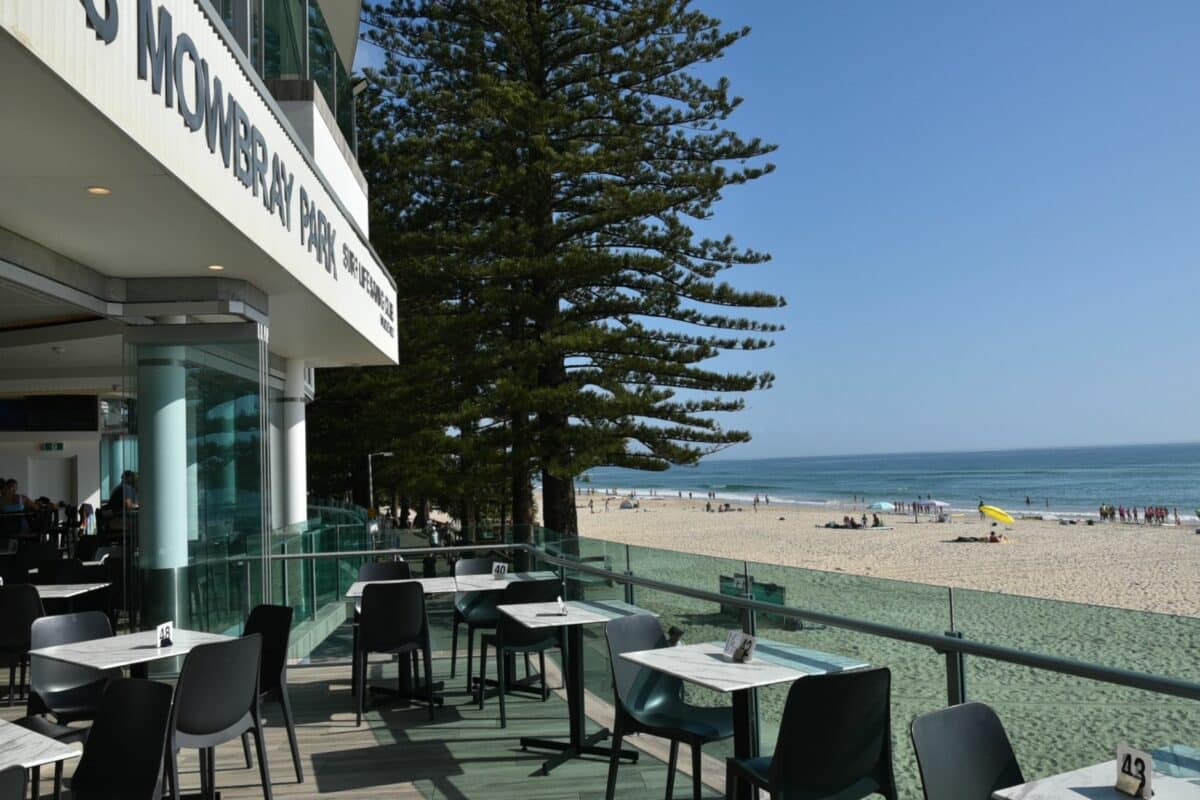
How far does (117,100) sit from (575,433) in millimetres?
13110

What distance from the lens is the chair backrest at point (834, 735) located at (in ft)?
10.1

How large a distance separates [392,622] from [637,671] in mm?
2068

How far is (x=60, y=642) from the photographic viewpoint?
15.1 feet

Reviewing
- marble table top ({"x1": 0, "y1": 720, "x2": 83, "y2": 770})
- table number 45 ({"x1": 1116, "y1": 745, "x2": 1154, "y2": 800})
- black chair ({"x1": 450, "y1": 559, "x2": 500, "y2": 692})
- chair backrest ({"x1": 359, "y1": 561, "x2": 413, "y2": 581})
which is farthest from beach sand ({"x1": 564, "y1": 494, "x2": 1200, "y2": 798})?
marble table top ({"x1": 0, "y1": 720, "x2": 83, "y2": 770})

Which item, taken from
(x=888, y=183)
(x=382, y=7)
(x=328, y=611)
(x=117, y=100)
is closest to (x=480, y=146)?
(x=382, y=7)

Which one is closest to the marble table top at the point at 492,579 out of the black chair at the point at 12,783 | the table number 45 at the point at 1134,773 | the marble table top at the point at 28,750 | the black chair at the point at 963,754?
the marble table top at the point at 28,750

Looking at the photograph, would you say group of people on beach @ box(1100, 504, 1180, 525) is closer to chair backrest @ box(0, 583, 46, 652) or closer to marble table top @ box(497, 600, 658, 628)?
marble table top @ box(497, 600, 658, 628)

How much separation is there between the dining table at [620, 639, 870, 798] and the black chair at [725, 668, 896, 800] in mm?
341

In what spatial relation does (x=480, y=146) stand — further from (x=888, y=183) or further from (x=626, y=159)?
(x=888, y=183)

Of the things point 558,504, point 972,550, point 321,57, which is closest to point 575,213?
point 558,504

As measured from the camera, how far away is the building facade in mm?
3639

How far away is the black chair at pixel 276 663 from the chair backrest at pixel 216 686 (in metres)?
0.61

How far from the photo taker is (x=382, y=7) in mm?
18188

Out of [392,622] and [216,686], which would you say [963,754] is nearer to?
[216,686]
